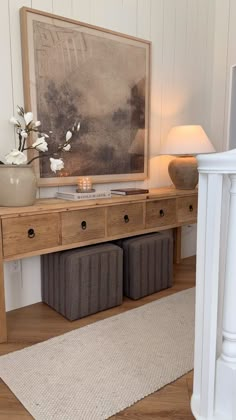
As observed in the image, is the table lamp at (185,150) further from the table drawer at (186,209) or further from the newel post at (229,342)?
the newel post at (229,342)

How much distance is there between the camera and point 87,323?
201cm

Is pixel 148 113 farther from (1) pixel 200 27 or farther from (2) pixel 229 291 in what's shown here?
(2) pixel 229 291

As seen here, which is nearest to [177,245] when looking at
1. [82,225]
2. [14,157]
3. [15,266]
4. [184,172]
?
[184,172]

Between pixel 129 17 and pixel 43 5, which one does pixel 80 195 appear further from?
pixel 129 17

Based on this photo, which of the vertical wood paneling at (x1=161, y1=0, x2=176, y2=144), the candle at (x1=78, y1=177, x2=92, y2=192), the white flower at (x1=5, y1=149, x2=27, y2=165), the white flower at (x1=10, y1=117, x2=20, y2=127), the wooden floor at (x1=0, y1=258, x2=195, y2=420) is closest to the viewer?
the wooden floor at (x1=0, y1=258, x2=195, y2=420)

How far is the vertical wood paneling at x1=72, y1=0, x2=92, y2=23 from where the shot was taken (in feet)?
7.37

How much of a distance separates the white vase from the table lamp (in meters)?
1.23

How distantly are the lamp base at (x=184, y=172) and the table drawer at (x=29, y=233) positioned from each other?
1.19 m

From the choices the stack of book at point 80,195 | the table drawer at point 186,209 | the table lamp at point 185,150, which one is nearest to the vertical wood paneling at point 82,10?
the table lamp at point 185,150

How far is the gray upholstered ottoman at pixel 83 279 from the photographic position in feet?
6.65

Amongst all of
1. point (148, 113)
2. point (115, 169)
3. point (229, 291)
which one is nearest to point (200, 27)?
point (148, 113)

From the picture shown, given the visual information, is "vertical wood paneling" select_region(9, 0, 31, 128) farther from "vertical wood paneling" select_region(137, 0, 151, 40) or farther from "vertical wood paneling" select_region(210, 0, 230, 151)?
"vertical wood paneling" select_region(210, 0, 230, 151)

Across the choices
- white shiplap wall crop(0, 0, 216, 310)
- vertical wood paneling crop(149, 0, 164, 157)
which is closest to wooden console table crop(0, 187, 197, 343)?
white shiplap wall crop(0, 0, 216, 310)

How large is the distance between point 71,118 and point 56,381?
157cm
